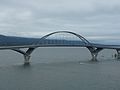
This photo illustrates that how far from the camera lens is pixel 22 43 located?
105 m

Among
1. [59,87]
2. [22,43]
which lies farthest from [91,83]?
[22,43]

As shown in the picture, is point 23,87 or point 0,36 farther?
point 0,36

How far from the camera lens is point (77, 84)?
166ft

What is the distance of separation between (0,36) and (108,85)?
212 feet

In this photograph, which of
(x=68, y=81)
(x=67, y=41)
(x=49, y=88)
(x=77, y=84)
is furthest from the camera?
(x=67, y=41)

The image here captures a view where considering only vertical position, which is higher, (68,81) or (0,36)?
(0,36)

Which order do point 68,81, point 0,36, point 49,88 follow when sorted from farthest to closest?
point 0,36
point 68,81
point 49,88

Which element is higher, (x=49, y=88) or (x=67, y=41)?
(x=67, y=41)

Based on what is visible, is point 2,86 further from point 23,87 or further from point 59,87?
point 59,87

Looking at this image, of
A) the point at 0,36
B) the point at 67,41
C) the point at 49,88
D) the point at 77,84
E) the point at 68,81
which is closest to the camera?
the point at 49,88

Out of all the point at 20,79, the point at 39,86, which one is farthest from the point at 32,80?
the point at 39,86

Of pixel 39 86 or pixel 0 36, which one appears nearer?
pixel 39 86

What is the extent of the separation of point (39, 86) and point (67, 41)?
80.0 meters

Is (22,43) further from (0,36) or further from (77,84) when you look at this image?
(77,84)
